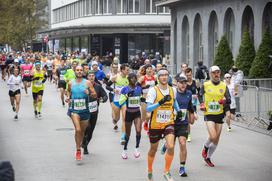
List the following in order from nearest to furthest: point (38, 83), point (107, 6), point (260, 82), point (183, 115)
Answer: point (183, 115), point (38, 83), point (260, 82), point (107, 6)

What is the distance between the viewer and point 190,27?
139ft

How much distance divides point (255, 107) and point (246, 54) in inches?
496

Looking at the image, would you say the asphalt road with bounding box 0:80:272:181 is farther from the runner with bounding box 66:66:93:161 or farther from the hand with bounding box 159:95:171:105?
the hand with bounding box 159:95:171:105

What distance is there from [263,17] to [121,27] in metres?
35.4

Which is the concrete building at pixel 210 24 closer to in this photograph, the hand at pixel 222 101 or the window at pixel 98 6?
the hand at pixel 222 101

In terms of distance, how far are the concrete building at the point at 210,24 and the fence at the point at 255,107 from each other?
36.5 ft

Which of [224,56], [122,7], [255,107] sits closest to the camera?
[255,107]

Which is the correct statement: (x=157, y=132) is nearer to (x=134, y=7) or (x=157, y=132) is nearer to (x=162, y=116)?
(x=162, y=116)

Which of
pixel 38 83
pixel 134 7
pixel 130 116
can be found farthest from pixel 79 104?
pixel 134 7

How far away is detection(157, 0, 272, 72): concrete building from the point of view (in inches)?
1222

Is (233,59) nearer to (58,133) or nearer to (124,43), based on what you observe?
(58,133)

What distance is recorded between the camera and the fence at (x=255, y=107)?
1770cm

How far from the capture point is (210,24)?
3856 cm

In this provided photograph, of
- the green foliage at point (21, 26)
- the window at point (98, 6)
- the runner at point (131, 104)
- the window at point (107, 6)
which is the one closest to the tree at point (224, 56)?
the runner at point (131, 104)
